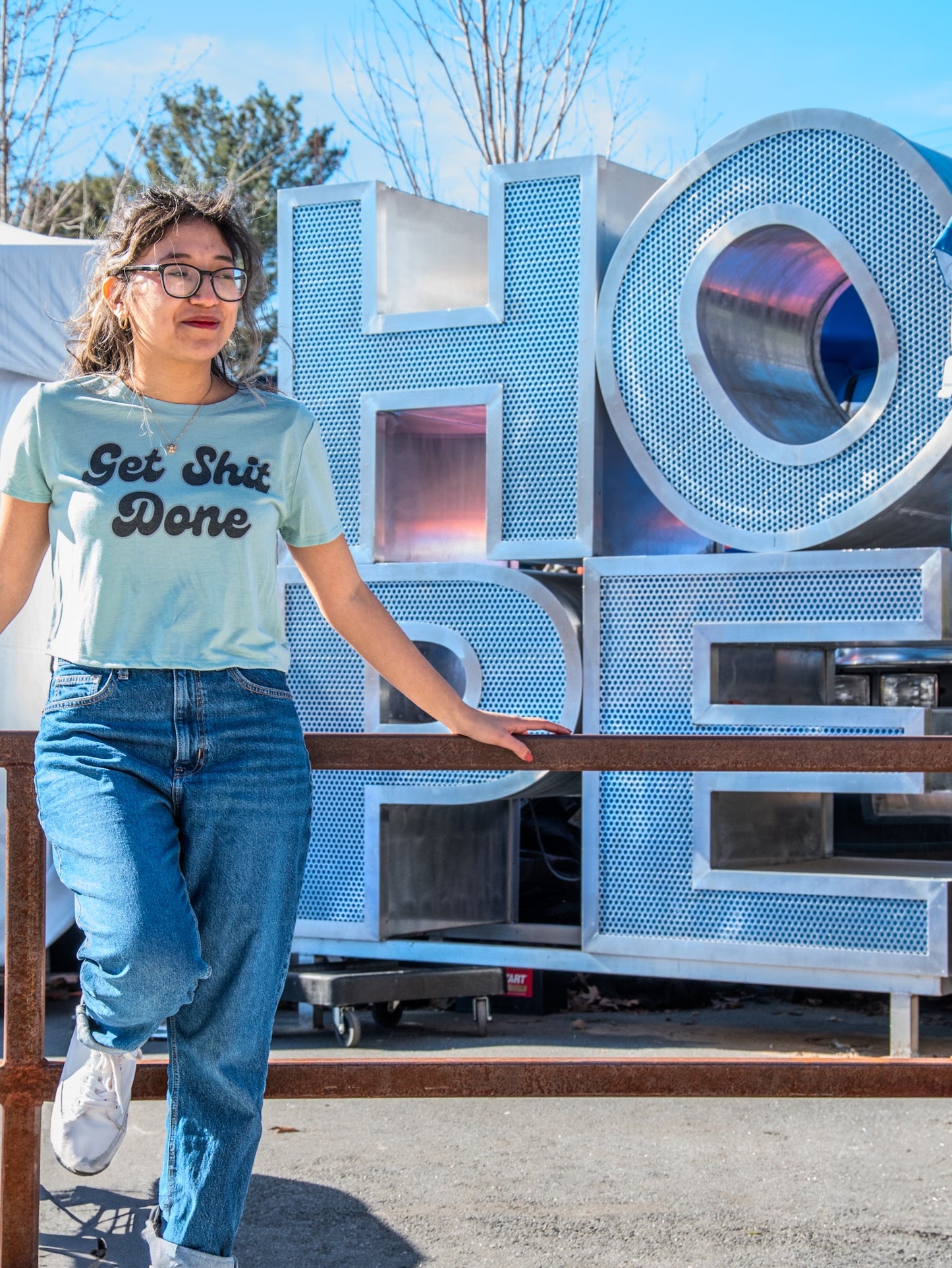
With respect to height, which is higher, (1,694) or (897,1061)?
(1,694)

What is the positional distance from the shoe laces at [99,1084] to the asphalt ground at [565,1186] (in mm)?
1095

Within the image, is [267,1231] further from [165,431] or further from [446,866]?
[446,866]

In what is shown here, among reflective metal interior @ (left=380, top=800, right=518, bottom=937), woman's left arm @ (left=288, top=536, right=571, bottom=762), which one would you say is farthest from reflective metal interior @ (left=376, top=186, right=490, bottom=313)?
woman's left arm @ (left=288, top=536, right=571, bottom=762)

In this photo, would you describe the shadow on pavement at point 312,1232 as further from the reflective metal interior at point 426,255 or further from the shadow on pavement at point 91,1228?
the reflective metal interior at point 426,255

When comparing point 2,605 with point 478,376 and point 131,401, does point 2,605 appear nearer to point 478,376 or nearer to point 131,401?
point 131,401

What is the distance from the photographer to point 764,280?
6617 mm

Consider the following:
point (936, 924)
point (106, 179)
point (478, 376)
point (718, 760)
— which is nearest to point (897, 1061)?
point (718, 760)

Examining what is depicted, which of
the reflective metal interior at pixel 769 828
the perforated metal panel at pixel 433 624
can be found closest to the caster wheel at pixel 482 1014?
the perforated metal panel at pixel 433 624

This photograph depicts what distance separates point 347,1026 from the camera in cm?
645

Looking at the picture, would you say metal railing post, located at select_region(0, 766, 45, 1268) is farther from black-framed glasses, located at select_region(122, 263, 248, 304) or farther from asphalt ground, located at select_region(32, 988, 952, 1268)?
black-framed glasses, located at select_region(122, 263, 248, 304)

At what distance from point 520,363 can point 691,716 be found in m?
1.62

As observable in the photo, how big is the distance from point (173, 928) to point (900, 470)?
4.23 m

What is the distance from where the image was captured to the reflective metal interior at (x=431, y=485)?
273 inches

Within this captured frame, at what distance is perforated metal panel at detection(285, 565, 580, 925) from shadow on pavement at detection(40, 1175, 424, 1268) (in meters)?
2.62
